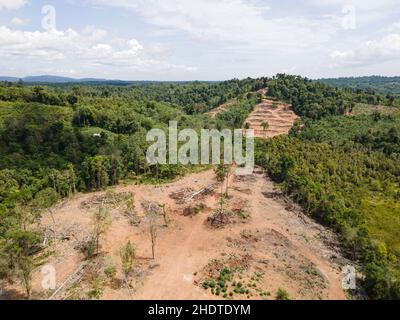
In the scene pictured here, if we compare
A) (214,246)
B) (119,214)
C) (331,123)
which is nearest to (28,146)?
(119,214)

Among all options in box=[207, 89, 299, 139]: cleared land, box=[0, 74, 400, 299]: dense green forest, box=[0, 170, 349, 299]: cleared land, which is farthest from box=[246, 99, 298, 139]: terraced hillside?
box=[0, 170, 349, 299]: cleared land

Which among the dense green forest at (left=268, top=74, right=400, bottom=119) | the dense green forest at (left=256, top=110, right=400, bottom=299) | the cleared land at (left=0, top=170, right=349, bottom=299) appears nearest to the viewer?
the cleared land at (left=0, top=170, right=349, bottom=299)

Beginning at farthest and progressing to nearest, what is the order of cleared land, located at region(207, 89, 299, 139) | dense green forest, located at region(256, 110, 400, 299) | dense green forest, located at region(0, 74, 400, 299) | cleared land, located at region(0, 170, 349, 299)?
cleared land, located at region(207, 89, 299, 139) → dense green forest, located at region(0, 74, 400, 299) → dense green forest, located at region(256, 110, 400, 299) → cleared land, located at region(0, 170, 349, 299)

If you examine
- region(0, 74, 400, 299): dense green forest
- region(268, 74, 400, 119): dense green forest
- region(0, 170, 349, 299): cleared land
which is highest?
region(268, 74, 400, 119): dense green forest

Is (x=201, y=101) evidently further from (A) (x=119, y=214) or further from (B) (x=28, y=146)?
(A) (x=119, y=214)

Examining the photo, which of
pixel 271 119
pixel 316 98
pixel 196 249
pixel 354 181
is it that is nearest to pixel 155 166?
pixel 196 249

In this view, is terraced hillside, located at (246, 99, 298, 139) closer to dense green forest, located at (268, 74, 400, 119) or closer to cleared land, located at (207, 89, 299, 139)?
cleared land, located at (207, 89, 299, 139)

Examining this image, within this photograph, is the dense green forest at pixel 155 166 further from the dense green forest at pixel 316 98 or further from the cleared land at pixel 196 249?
the dense green forest at pixel 316 98
